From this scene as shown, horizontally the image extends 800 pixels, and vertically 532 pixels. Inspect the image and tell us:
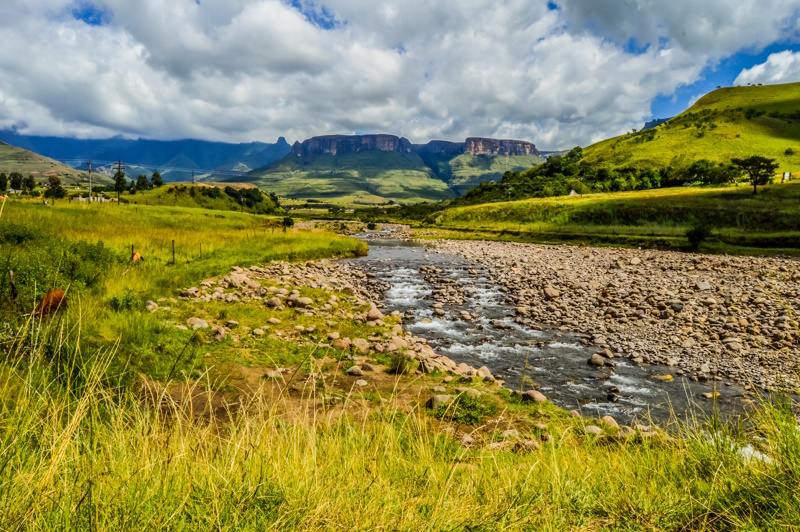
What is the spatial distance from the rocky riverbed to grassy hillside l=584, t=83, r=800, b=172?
3590 inches

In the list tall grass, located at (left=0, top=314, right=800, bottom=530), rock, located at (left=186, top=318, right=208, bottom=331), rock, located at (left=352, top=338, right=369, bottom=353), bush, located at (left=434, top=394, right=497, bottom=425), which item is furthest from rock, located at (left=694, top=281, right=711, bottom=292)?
rock, located at (left=186, top=318, right=208, bottom=331)

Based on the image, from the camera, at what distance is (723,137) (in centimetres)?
11212

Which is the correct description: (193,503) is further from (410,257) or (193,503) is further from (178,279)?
(410,257)

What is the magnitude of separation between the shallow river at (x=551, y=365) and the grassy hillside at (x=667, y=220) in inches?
1175

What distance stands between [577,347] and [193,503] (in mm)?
13007

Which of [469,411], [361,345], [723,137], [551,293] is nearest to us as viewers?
[469,411]

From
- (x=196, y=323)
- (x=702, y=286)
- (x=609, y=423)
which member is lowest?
(x=609, y=423)

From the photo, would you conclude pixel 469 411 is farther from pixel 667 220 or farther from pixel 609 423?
pixel 667 220

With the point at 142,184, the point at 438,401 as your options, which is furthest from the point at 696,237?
the point at 142,184

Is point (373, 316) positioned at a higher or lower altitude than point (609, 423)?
lower

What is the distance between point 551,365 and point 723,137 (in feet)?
450

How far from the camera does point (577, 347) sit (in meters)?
13.3

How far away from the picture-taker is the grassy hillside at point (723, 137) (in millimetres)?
102688

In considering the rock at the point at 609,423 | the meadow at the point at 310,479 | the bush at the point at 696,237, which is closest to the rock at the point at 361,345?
the meadow at the point at 310,479
